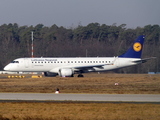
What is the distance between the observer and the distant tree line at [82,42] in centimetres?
8194

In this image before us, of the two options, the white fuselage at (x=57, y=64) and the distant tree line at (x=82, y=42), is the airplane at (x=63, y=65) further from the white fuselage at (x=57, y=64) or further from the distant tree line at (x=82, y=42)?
the distant tree line at (x=82, y=42)

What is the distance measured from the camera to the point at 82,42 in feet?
350

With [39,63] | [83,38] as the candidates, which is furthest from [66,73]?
[83,38]

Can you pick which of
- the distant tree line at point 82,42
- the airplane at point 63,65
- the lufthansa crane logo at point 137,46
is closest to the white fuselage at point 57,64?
the airplane at point 63,65

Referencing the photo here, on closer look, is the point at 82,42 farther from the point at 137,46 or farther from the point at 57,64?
the point at 57,64

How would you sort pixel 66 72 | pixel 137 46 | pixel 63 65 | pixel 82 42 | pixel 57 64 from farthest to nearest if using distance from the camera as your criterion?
pixel 82 42
pixel 137 46
pixel 63 65
pixel 57 64
pixel 66 72

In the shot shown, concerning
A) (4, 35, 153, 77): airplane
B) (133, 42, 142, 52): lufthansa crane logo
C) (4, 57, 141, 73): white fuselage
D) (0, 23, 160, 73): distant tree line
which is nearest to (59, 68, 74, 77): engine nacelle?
(4, 35, 153, 77): airplane

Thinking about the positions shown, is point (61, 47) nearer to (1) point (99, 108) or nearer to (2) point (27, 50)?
(2) point (27, 50)

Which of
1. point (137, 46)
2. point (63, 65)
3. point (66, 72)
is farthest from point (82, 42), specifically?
point (66, 72)

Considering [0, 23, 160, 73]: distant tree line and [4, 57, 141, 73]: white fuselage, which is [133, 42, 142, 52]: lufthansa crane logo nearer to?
[4, 57, 141, 73]: white fuselage

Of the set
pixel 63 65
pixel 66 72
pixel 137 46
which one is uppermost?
pixel 137 46

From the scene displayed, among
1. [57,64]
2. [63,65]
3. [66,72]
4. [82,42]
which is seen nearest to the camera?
[66,72]

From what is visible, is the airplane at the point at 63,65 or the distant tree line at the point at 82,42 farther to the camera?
the distant tree line at the point at 82,42

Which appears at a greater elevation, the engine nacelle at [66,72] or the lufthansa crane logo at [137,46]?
the lufthansa crane logo at [137,46]
